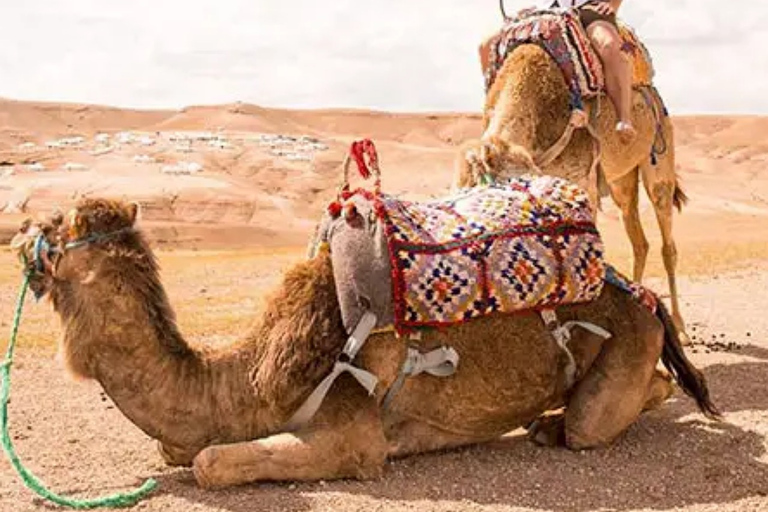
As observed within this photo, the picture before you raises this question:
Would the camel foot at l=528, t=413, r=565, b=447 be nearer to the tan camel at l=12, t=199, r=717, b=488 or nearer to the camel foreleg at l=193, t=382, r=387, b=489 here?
the tan camel at l=12, t=199, r=717, b=488

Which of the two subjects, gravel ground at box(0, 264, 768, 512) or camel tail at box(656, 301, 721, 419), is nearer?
gravel ground at box(0, 264, 768, 512)

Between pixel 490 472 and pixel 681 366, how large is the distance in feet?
4.69

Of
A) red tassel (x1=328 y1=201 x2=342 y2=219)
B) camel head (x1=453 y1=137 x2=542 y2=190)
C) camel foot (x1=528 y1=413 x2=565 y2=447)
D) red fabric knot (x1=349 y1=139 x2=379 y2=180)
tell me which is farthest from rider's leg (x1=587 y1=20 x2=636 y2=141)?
red tassel (x1=328 y1=201 x2=342 y2=219)

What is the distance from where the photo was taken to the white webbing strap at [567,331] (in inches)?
225

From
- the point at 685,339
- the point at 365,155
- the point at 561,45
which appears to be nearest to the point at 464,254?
the point at 365,155

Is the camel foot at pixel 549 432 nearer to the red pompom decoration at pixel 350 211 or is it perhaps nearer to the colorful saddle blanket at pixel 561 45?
the red pompom decoration at pixel 350 211

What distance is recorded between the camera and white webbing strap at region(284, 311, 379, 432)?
16.8 feet

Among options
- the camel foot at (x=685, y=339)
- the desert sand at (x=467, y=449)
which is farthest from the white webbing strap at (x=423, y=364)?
the camel foot at (x=685, y=339)

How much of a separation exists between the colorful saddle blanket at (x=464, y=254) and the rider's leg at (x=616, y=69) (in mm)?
2795

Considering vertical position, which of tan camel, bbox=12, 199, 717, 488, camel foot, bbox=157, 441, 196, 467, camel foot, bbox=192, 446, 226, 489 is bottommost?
camel foot, bbox=157, 441, 196, 467

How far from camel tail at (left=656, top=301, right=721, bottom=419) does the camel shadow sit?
18 cm

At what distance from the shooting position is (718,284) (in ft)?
47.6

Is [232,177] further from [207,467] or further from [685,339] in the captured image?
[207,467]

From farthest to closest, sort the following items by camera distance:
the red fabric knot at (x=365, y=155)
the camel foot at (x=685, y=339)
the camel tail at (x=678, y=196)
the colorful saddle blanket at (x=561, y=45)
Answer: the camel tail at (x=678, y=196)
the camel foot at (x=685, y=339)
the colorful saddle blanket at (x=561, y=45)
the red fabric knot at (x=365, y=155)
